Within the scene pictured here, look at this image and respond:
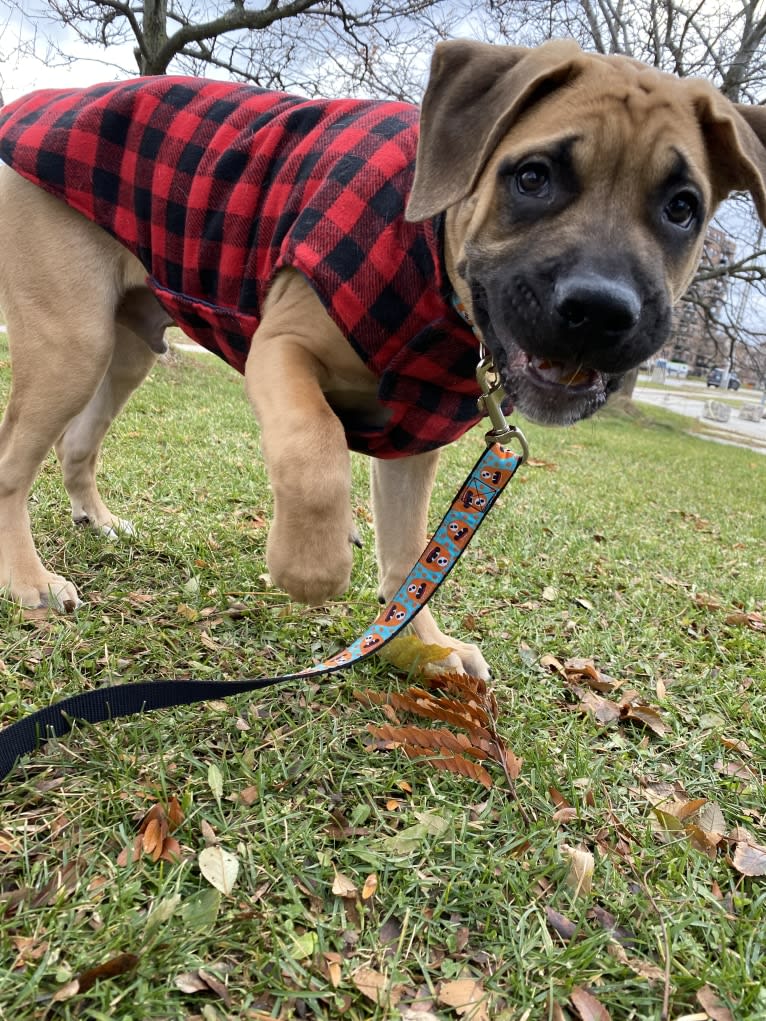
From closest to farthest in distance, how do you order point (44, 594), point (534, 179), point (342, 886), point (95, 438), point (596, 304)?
1. point (342, 886)
2. point (596, 304)
3. point (534, 179)
4. point (44, 594)
5. point (95, 438)

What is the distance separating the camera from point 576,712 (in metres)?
2.72

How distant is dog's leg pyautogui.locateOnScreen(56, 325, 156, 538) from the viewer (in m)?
3.64

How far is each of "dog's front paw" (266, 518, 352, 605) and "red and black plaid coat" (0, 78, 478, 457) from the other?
21.9 inches

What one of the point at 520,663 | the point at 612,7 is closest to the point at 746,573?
the point at 520,663

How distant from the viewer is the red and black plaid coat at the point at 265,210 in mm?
2217

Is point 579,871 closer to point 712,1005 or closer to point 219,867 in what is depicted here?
point 712,1005

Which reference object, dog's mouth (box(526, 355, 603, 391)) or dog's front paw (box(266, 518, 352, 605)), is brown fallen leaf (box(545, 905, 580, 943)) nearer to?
dog's front paw (box(266, 518, 352, 605))

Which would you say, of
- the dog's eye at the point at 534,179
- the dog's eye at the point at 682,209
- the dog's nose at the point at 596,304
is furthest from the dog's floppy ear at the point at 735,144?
the dog's nose at the point at 596,304

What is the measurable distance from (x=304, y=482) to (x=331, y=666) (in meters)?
0.52

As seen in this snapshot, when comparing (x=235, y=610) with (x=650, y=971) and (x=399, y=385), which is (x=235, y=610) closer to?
(x=399, y=385)

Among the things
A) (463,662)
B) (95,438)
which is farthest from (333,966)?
(95,438)

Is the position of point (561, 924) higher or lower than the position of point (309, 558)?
lower

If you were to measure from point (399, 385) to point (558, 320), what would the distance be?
1.99 ft

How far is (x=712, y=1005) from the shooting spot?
5.18ft
